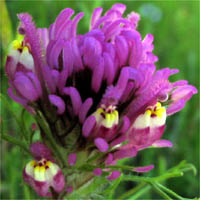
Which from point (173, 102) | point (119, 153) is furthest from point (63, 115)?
point (173, 102)

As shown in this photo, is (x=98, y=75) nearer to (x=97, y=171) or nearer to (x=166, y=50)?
(x=97, y=171)

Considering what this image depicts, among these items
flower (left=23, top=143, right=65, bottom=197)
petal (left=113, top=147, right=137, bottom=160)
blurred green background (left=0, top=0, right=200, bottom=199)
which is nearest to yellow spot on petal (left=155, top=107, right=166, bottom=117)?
petal (left=113, top=147, right=137, bottom=160)

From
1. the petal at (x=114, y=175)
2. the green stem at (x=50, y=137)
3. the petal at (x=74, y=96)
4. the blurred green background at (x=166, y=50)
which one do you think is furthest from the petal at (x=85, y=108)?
the blurred green background at (x=166, y=50)

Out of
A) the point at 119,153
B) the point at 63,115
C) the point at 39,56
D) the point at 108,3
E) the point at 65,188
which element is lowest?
the point at 65,188

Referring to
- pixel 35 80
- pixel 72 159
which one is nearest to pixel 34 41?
pixel 35 80

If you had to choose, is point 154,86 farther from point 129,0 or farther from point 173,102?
point 129,0

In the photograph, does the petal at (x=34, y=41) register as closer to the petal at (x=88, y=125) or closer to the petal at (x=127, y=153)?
the petal at (x=88, y=125)

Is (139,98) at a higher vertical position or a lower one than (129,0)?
lower
